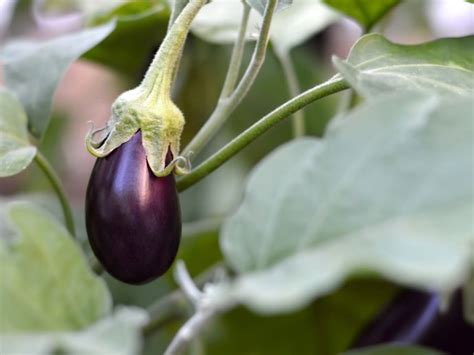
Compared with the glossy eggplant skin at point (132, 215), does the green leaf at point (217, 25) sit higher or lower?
lower

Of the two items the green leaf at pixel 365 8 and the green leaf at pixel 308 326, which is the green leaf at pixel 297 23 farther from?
the green leaf at pixel 308 326

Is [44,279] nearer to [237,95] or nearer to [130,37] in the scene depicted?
[237,95]

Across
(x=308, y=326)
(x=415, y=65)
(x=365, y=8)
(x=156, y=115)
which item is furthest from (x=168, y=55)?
(x=308, y=326)

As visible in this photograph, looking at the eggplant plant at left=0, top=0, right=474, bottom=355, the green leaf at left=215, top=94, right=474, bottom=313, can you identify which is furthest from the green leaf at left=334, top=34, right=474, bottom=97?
the green leaf at left=215, top=94, right=474, bottom=313

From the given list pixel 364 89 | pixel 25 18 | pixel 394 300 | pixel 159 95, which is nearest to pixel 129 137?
pixel 159 95

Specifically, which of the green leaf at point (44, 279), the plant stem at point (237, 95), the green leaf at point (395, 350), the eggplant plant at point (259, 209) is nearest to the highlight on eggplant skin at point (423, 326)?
the eggplant plant at point (259, 209)

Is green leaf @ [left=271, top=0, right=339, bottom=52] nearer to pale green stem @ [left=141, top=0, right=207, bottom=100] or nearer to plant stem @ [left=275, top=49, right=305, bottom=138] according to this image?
plant stem @ [left=275, top=49, right=305, bottom=138]
